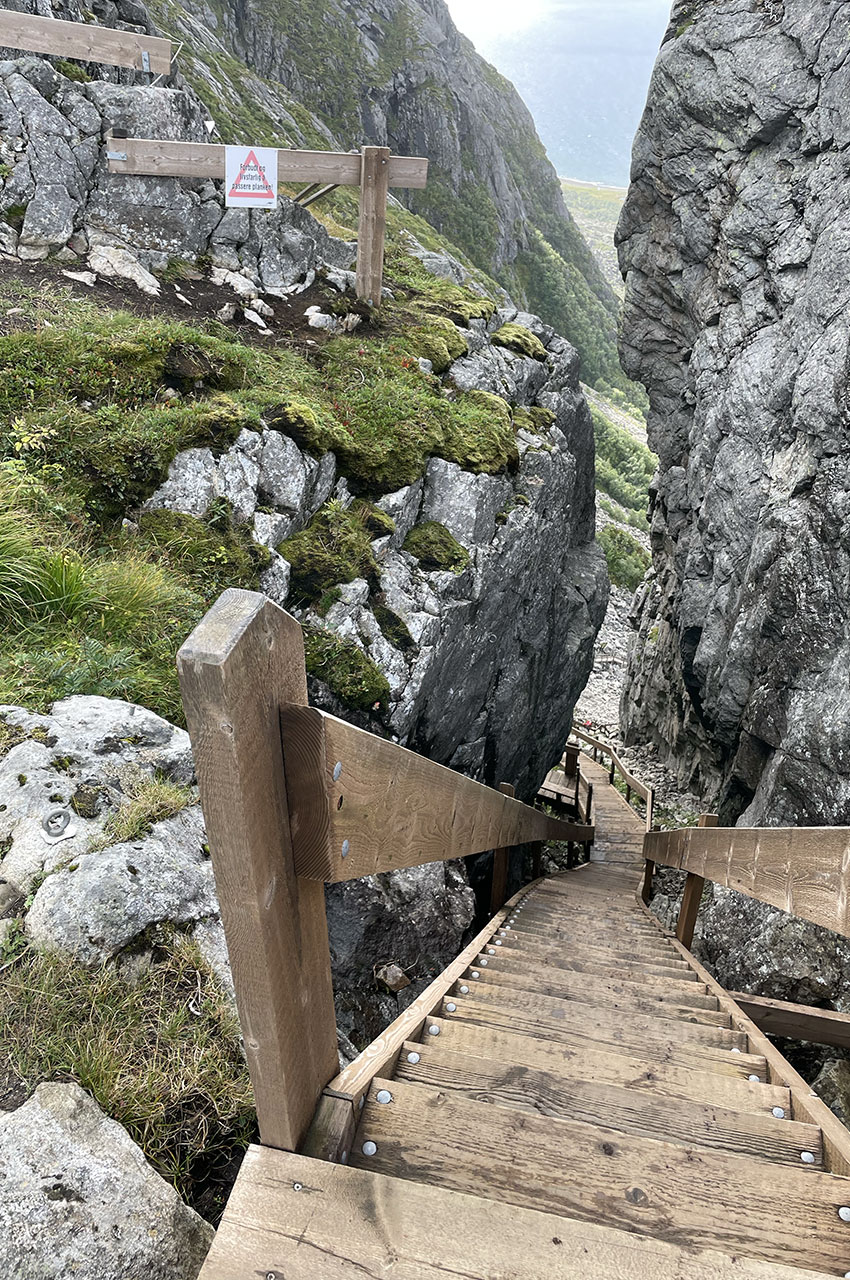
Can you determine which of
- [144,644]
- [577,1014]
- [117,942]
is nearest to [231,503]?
[144,644]

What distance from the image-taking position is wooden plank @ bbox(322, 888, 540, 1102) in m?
1.49

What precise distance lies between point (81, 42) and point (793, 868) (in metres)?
11.0

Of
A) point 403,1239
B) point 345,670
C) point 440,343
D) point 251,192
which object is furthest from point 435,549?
point 403,1239

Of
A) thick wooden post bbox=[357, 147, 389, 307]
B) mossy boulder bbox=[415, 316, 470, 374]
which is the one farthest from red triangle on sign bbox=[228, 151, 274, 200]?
mossy boulder bbox=[415, 316, 470, 374]

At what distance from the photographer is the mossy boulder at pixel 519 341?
35.7 feet

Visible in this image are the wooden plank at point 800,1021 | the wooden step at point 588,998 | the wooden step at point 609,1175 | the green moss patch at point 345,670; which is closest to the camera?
the wooden step at point 609,1175

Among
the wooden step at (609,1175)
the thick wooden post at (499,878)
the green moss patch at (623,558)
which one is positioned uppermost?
the wooden step at (609,1175)

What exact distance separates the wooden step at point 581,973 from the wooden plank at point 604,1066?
97 cm

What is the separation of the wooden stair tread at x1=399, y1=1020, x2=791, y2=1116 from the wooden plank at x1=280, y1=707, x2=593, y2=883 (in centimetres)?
58

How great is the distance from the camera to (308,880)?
4.12 feet

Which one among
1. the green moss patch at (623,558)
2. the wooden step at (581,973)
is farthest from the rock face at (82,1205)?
the green moss patch at (623,558)

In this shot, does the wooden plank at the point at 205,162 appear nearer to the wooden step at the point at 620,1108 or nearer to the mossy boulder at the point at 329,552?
the mossy boulder at the point at 329,552

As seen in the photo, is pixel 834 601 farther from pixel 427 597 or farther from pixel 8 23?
pixel 8 23

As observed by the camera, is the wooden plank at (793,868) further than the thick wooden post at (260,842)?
Yes
